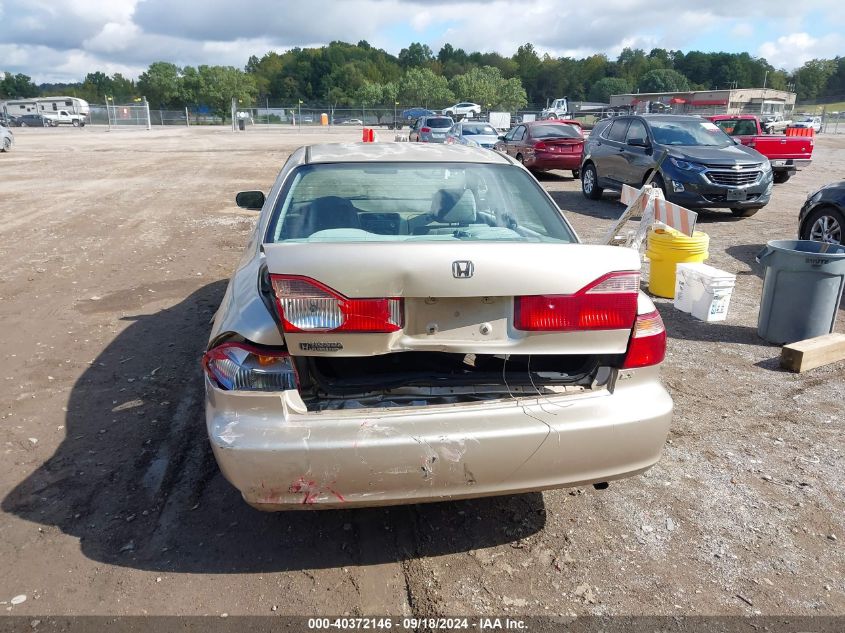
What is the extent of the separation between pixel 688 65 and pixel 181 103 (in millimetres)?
121486

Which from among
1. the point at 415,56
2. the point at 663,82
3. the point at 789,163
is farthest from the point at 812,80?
the point at 789,163

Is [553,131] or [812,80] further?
[812,80]

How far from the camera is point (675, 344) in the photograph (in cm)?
568

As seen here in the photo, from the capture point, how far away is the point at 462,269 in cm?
245

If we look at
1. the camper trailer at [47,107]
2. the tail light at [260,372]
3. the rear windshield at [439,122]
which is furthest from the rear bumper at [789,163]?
the camper trailer at [47,107]

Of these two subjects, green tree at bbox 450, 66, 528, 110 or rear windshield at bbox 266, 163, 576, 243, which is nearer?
rear windshield at bbox 266, 163, 576, 243

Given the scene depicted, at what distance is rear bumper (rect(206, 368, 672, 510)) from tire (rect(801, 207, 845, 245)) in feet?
Answer: 20.6

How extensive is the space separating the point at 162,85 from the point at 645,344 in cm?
10578

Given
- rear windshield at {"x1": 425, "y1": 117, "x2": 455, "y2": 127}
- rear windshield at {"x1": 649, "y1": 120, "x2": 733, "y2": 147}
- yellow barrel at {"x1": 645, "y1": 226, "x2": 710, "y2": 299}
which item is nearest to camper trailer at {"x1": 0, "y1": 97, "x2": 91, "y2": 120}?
rear windshield at {"x1": 425, "y1": 117, "x2": 455, "y2": 127}

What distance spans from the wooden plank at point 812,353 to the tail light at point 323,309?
3926 millimetres

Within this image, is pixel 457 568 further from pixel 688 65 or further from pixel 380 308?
pixel 688 65

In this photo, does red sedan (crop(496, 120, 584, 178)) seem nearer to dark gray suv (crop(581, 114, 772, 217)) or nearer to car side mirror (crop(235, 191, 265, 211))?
dark gray suv (crop(581, 114, 772, 217))

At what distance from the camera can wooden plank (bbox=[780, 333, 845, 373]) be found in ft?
16.4

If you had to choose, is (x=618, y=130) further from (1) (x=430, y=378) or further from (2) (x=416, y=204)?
(1) (x=430, y=378)
